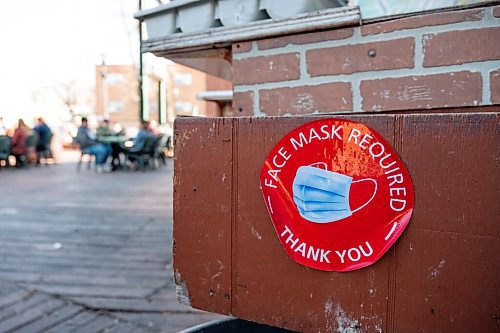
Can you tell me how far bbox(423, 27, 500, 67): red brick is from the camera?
1.34m

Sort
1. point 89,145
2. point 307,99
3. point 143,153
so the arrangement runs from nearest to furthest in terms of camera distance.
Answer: point 307,99
point 143,153
point 89,145

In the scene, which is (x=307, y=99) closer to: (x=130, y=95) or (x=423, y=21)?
(x=423, y=21)

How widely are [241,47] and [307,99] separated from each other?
13.0 inches

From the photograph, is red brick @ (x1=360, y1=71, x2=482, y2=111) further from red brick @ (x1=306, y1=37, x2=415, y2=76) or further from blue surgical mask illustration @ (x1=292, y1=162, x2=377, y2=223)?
blue surgical mask illustration @ (x1=292, y1=162, x2=377, y2=223)

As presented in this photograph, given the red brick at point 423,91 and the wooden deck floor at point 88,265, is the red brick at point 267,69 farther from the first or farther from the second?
the wooden deck floor at point 88,265

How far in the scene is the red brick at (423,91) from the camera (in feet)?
4.50

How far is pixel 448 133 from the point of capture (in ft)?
3.07

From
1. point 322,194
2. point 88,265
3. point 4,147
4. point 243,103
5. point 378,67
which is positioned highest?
point 378,67

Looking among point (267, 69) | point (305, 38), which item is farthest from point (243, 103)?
point (305, 38)

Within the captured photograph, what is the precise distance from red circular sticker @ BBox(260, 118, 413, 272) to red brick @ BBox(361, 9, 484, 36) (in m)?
0.62

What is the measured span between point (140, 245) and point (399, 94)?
3.97 meters

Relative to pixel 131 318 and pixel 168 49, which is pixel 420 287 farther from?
pixel 131 318

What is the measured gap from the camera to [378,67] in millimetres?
1493

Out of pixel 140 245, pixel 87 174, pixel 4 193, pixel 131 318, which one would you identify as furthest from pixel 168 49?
pixel 87 174
